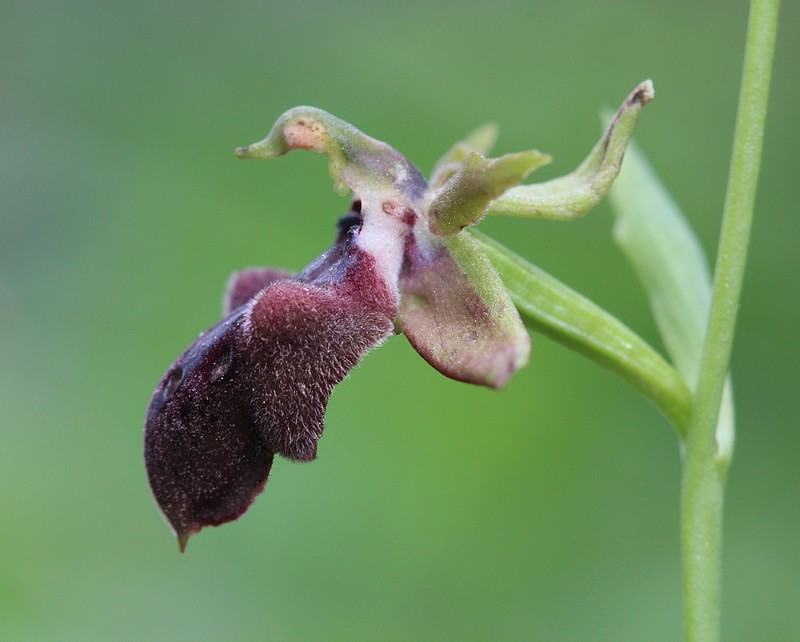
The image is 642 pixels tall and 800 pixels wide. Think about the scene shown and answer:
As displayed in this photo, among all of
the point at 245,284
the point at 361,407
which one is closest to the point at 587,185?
the point at 245,284

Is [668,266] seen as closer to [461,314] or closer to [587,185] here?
[587,185]

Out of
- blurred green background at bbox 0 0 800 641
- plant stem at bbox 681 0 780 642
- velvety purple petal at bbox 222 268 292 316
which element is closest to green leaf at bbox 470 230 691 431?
plant stem at bbox 681 0 780 642

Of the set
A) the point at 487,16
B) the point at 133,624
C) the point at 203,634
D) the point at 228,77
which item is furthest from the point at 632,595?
the point at 487,16

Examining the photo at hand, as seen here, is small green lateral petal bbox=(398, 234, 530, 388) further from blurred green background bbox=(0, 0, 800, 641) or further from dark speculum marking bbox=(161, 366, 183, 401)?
blurred green background bbox=(0, 0, 800, 641)

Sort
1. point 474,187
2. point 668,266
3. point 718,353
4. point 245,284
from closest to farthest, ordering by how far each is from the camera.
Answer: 1. point 474,187
2. point 718,353
3. point 245,284
4. point 668,266

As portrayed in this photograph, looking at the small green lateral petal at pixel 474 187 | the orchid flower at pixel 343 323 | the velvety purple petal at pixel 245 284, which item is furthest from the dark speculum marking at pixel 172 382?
the small green lateral petal at pixel 474 187

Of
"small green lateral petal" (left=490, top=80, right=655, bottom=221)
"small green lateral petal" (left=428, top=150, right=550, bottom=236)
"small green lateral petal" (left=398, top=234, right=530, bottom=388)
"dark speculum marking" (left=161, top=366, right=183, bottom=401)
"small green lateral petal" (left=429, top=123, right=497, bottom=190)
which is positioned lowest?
"dark speculum marking" (left=161, top=366, right=183, bottom=401)
